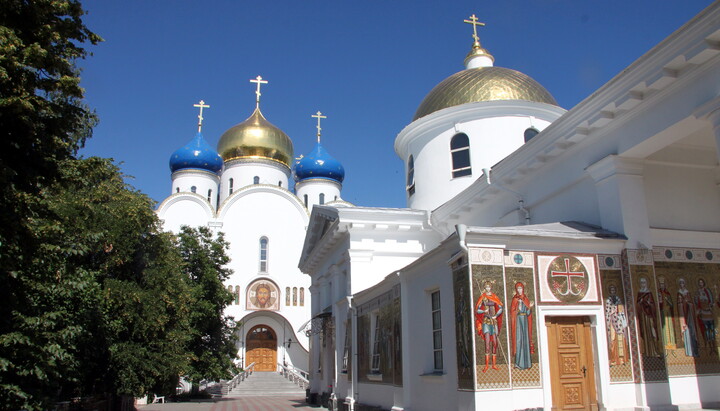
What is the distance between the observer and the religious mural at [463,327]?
350 inches

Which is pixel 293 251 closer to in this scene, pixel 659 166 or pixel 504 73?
pixel 504 73

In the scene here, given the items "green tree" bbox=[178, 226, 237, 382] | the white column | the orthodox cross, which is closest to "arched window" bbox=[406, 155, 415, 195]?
"green tree" bbox=[178, 226, 237, 382]

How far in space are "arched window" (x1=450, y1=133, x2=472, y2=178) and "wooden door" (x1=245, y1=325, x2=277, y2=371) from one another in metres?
21.0

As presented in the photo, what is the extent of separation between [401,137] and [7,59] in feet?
48.7

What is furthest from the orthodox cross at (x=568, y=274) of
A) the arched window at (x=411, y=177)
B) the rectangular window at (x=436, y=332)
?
the arched window at (x=411, y=177)

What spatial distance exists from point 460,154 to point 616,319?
9254 millimetres

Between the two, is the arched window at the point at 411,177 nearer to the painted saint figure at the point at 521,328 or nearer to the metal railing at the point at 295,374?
the painted saint figure at the point at 521,328

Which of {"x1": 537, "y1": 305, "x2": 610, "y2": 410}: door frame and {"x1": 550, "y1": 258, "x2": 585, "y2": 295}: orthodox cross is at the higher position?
{"x1": 550, "y1": 258, "x2": 585, "y2": 295}: orthodox cross

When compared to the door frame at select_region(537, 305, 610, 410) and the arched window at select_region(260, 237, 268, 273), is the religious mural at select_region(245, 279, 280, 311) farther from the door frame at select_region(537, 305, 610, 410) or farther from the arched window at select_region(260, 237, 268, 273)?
the door frame at select_region(537, 305, 610, 410)

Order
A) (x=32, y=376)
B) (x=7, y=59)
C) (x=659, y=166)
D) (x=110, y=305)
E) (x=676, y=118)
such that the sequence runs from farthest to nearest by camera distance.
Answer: (x=110, y=305), (x=659, y=166), (x=676, y=118), (x=32, y=376), (x=7, y=59)

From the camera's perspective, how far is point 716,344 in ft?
31.5

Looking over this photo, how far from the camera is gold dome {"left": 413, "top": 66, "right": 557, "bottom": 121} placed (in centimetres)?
1802

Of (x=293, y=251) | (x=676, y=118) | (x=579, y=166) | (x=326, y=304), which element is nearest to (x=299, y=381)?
(x=293, y=251)

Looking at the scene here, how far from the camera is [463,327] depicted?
9.18m
